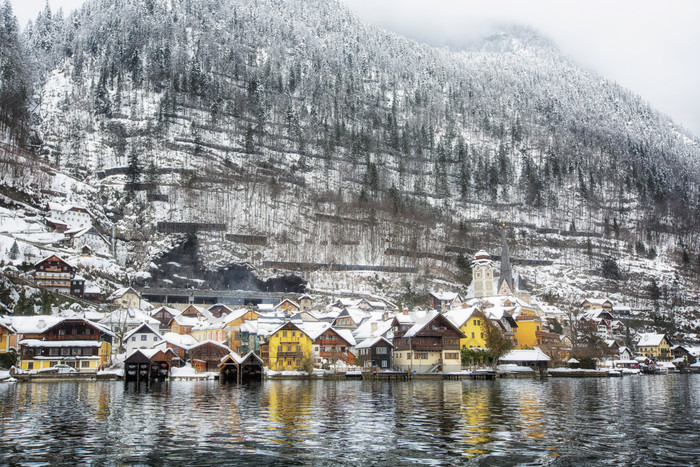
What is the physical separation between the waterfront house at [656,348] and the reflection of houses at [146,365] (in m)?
86.7

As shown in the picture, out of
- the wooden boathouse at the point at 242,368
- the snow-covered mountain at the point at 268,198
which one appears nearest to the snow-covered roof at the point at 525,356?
the wooden boathouse at the point at 242,368

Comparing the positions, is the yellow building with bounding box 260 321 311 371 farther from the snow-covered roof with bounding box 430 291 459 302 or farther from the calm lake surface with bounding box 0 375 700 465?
the snow-covered roof with bounding box 430 291 459 302

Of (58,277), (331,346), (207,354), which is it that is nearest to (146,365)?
(207,354)

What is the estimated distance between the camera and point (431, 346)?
75062 millimetres

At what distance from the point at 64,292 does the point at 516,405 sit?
86200mm

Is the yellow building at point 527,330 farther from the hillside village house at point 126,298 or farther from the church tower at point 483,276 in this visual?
the hillside village house at point 126,298

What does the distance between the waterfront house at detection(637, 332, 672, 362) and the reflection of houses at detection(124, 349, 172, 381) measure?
284 feet

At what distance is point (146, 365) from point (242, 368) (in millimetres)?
11024

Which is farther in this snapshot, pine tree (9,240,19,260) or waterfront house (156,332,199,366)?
pine tree (9,240,19,260)

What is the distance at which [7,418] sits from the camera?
29312mm

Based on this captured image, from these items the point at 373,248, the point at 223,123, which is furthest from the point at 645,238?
the point at 223,123

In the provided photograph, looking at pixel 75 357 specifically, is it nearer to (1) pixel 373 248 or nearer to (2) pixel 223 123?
(1) pixel 373 248

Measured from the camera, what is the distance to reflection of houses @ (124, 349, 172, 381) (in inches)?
2645

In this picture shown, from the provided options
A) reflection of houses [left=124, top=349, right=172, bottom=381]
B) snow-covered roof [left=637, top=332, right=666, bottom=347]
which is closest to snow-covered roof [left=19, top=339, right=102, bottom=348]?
reflection of houses [left=124, top=349, right=172, bottom=381]
